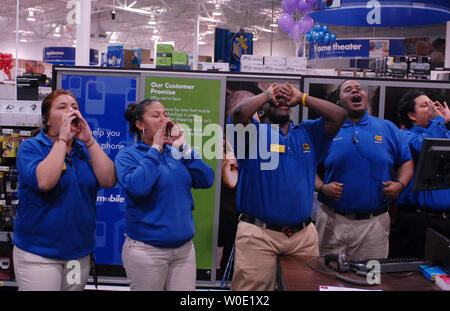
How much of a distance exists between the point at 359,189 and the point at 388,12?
175 centimetres

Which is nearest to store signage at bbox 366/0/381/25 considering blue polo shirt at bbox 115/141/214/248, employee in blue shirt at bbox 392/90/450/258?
employee in blue shirt at bbox 392/90/450/258

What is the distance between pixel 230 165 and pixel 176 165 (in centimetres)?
154

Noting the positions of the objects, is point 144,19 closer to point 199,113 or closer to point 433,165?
point 199,113

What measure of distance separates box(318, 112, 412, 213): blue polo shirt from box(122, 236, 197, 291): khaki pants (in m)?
1.15

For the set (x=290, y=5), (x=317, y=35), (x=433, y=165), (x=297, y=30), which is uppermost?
(x=317, y=35)

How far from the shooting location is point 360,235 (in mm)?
2742

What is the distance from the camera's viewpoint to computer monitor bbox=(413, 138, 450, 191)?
2002mm

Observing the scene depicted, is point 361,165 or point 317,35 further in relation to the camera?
point 317,35

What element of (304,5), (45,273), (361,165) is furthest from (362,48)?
(45,273)

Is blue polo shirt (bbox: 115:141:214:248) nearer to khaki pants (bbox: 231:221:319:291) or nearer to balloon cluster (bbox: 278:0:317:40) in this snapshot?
khaki pants (bbox: 231:221:319:291)

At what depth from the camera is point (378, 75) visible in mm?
3818

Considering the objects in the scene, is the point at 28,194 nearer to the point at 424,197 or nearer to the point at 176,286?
the point at 176,286

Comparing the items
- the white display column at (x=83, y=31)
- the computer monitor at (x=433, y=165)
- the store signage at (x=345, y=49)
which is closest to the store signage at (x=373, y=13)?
the computer monitor at (x=433, y=165)
